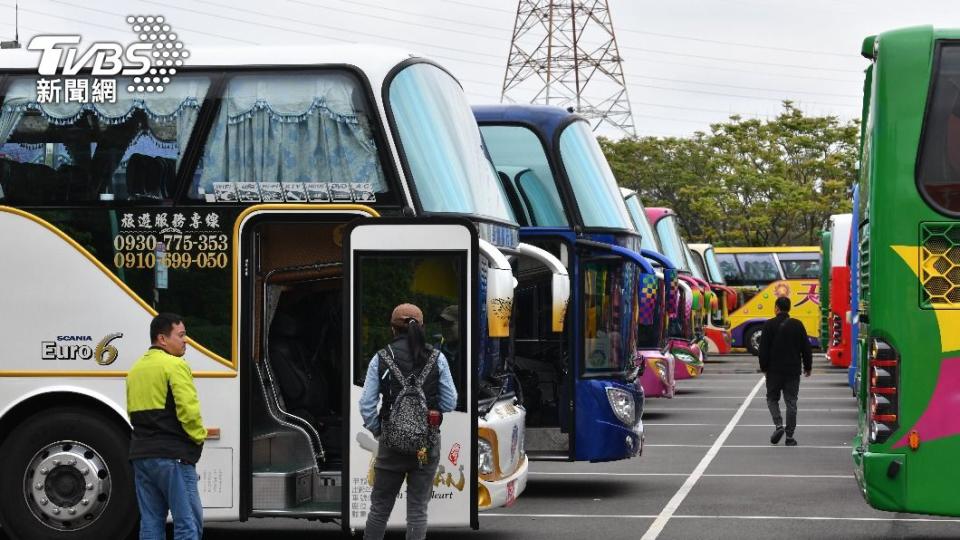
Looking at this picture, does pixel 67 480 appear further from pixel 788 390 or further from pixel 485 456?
pixel 788 390

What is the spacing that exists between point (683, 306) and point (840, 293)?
253 centimetres

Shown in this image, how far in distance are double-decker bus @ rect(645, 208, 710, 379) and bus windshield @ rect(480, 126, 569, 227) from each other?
10825 millimetres

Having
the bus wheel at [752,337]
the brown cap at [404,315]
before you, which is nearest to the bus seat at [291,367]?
the brown cap at [404,315]

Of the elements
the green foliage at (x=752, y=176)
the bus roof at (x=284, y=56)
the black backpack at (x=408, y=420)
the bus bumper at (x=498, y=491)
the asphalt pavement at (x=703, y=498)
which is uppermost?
the green foliage at (x=752, y=176)

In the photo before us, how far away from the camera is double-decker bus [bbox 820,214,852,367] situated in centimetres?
2628

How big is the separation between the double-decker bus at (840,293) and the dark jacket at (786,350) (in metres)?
5.73

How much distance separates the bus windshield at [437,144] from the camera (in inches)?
444

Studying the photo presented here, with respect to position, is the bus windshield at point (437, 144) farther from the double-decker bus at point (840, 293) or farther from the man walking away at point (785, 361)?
the double-decker bus at point (840, 293)

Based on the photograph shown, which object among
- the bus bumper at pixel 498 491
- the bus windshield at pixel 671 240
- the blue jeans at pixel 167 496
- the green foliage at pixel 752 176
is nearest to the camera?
the blue jeans at pixel 167 496

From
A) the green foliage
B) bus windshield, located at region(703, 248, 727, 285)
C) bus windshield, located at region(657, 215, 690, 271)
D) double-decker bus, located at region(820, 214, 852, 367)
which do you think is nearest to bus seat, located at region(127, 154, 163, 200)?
double-decker bus, located at region(820, 214, 852, 367)

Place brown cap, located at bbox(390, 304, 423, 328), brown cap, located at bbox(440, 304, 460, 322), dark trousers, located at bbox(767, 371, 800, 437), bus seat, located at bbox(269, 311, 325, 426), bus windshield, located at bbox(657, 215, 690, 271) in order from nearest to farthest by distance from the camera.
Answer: brown cap, located at bbox(390, 304, 423, 328), brown cap, located at bbox(440, 304, 460, 322), bus seat, located at bbox(269, 311, 325, 426), dark trousers, located at bbox(767, 371, 800, 437), bus windshield, located at bbox(657, 215, 690, 271)

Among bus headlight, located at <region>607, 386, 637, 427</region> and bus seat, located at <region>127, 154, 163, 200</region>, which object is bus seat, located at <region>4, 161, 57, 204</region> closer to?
bus seat, located at <region>127, 154, 163, 200</region>

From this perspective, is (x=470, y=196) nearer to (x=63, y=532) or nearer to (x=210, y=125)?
(x=210, y=125)

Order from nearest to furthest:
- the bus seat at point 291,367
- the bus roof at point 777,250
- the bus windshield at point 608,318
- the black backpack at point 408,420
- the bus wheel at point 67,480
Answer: the black backpack at point 408,420 < the bus wheel at point 67,480 < the bus seat at point 291,367 < the bus windshield at point 608,318 < the bus roof at point 777,250
